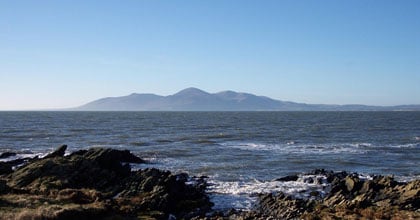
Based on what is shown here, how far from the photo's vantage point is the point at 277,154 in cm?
5822

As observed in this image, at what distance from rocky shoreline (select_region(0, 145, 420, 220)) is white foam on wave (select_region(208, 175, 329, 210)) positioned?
58cm

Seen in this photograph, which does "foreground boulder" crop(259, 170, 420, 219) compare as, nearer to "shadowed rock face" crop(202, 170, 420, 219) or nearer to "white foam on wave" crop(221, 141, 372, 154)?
"shadowed rock face" crop(202, 170, 420, 219)

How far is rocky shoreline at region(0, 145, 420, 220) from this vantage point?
23703mm

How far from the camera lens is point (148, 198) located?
91.4 ft

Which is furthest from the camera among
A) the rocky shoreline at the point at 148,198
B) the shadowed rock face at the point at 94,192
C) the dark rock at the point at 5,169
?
the dark rock at the point at 5,169

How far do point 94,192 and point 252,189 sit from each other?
11968mm

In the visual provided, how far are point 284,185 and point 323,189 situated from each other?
10.2 feet

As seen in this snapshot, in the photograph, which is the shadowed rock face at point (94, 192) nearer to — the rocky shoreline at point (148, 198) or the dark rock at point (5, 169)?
the rocky shoreline at point (148, 198)

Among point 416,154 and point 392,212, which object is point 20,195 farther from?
point 416,154

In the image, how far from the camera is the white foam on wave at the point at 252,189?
29.9 metres

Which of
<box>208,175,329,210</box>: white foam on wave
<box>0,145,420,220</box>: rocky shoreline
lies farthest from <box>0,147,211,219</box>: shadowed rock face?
<box>208,175,329,210</box>: white foam on wave

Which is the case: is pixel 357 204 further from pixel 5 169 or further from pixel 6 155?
pixel 6 155

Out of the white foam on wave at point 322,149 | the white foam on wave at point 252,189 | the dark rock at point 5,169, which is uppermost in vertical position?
the dark rock at point 5,169

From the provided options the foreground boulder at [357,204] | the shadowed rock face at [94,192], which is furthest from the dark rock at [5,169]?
the foreground boulder at [357,204]
